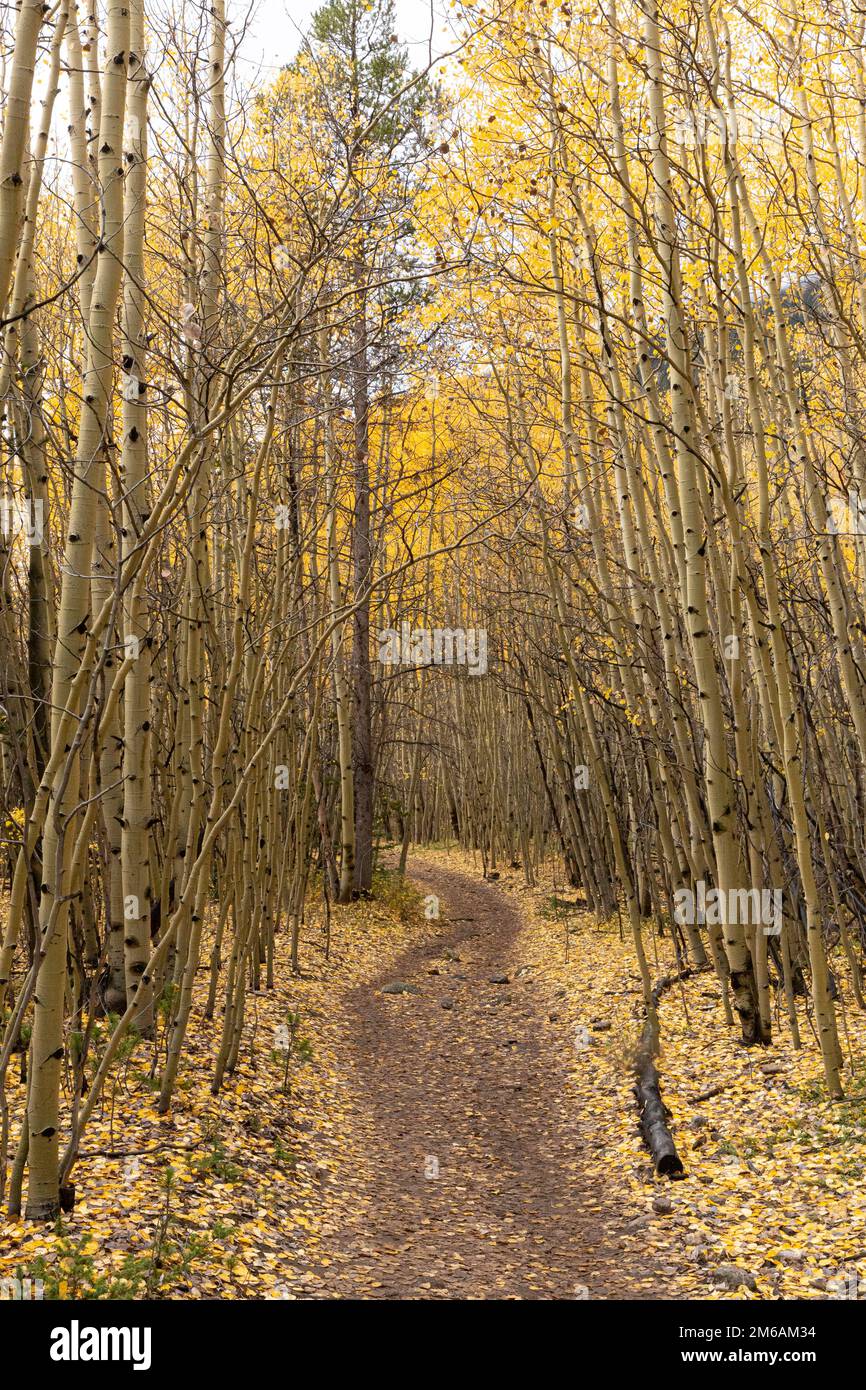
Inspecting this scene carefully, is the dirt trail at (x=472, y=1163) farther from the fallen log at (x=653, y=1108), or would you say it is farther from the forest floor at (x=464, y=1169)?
the fallen log at (x=653, y=1108)

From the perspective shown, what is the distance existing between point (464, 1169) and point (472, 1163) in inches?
3.7

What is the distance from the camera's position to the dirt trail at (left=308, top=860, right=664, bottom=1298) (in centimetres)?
362

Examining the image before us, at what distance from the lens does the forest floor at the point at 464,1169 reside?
336cm

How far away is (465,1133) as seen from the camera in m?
5.39

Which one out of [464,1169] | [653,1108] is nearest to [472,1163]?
[464,1169]

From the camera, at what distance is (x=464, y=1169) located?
4.86 m

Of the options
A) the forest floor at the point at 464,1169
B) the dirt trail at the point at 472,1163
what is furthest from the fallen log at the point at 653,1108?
the dirt trail at the point at 472,1163

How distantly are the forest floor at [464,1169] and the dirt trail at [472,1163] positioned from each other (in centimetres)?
2

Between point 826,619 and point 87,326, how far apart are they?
454cm

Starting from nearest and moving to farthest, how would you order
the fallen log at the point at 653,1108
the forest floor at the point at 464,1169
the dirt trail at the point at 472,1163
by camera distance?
the forest floor at the point at 464,1169 < the dirt trail at the point at 472,1163 < the fallen log at the point at 653,1108

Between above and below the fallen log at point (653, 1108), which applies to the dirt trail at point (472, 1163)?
below

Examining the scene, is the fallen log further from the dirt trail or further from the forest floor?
the dirt trail

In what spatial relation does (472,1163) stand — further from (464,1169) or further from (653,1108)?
(653,1108)

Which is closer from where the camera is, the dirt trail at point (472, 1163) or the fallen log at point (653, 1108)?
the dirt trail at point (472, 1163)
